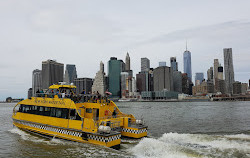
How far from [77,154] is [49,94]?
7614 mm

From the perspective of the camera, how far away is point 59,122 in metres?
16.6

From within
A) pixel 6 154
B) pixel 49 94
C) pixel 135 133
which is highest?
pixel 49 94

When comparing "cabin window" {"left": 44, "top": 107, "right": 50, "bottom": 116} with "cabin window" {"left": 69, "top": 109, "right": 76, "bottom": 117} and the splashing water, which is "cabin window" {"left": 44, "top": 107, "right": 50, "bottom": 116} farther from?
the splashing water

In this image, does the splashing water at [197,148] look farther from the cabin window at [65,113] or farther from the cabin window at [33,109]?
the cabin window at [33,109]

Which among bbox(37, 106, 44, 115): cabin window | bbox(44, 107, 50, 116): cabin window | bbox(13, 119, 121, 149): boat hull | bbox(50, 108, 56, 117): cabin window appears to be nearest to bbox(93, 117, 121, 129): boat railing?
bbox(13, 119, 121, 149): boat hull

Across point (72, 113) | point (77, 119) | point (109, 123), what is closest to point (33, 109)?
point (72, 113)

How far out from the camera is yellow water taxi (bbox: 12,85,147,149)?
14416mm

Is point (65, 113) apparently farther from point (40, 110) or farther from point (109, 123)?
point (109, 123)

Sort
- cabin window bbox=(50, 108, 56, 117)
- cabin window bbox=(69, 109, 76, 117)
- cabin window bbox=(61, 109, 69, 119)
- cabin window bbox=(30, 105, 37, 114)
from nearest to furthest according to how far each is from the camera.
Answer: cabin window bbox=(69, 109, 76, 117) → cabin window bbox=(61, 109, 69, 119) → cabin window bbox=(50, 108, 56, 117) → cabin window bbox=(30, 105, 37, 114)

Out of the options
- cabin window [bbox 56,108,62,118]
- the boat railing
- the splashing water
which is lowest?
the splashing water

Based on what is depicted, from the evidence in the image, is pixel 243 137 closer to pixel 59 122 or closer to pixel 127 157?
pixel 127 157

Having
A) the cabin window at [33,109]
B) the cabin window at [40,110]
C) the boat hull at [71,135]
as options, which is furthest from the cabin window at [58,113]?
the cabin window at [33,109]

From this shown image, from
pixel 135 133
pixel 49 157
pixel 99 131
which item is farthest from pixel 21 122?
pixel 135 133

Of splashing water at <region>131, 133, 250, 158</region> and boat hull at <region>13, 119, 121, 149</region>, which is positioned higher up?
boat hull at <region>13, 119, 121, 149</region>
